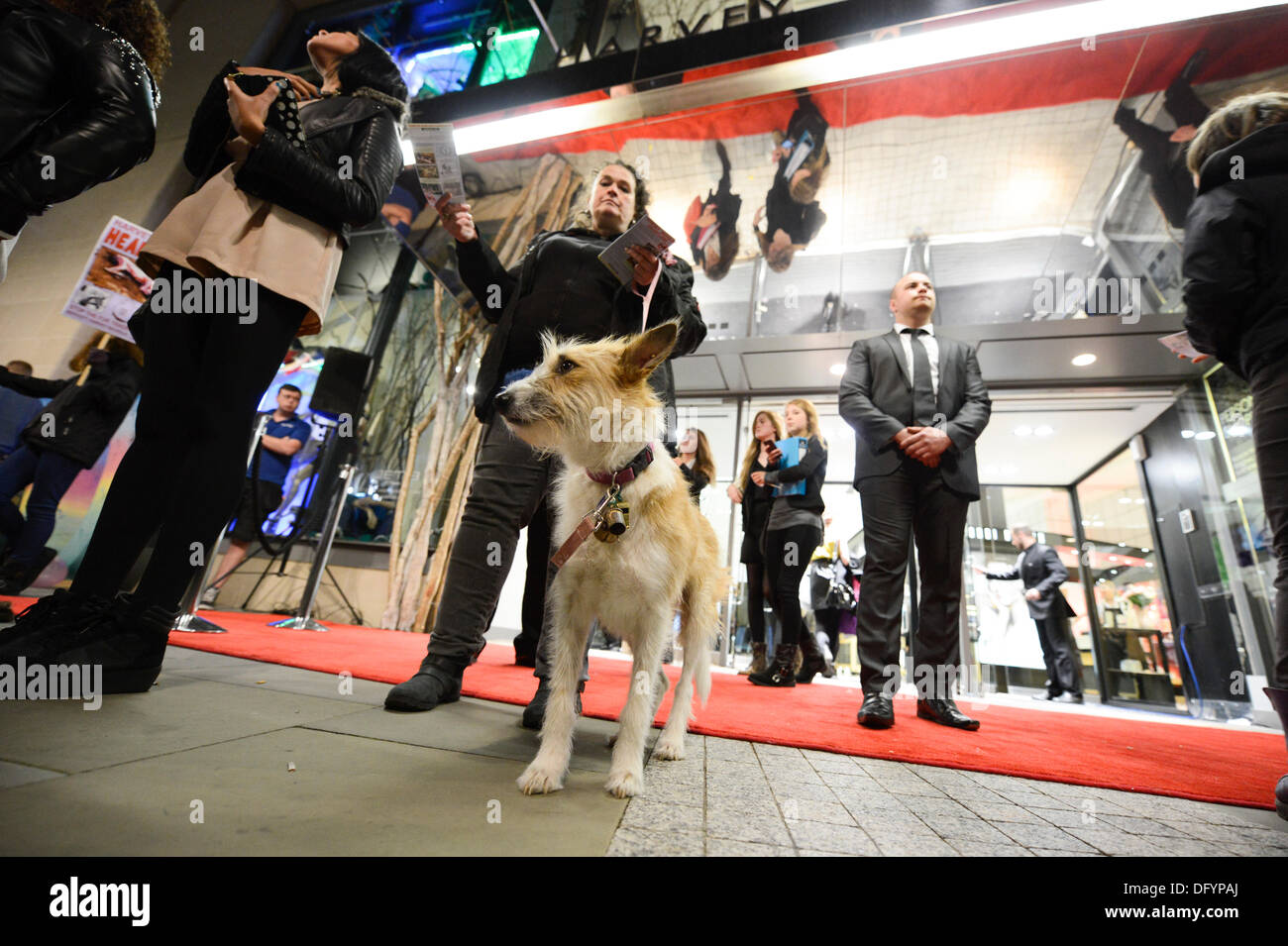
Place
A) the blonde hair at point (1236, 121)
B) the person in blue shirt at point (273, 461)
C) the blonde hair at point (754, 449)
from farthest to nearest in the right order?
the person in blue shirt at point (273, 461) < the blonde hair at point (754, 449) < the blonde hair at point (1236, 121)

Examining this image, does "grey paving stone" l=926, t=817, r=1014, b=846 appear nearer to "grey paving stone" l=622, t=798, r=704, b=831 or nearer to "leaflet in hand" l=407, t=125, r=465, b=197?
"grey paving stone" l=622, t=798, r=704, b=831

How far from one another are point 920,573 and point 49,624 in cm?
347

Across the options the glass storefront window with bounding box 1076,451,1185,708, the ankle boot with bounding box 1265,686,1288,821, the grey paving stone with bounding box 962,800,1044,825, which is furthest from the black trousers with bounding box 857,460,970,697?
the glass storefront window with bounding box 1076,451,1185,708

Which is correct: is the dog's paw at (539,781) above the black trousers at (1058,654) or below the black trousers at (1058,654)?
below

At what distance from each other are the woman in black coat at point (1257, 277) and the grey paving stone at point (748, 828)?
186cm

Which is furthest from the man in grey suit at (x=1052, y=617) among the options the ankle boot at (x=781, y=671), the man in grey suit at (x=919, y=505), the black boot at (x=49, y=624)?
the black boot at (x=49, y=624)

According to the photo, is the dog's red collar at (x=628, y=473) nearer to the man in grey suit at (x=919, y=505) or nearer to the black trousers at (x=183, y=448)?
the black trousers at (x=183, y=448)

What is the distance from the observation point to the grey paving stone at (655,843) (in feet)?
2.78

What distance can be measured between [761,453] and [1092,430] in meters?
5.38

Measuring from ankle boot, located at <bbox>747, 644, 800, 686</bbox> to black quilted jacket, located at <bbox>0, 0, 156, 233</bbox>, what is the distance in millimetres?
4402

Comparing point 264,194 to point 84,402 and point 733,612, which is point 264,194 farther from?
point 733,612

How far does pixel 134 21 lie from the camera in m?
1.80

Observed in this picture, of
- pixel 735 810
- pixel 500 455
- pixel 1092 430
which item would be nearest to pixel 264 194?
pixel 500 455

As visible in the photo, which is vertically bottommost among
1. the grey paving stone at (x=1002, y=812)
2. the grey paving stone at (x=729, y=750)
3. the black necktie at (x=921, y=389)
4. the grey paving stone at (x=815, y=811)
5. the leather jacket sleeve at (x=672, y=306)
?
the grey paving stone at (x=729, y=750)
